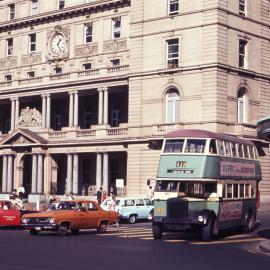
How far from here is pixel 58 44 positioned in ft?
207

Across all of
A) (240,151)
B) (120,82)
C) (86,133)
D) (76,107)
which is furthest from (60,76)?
(240,151)

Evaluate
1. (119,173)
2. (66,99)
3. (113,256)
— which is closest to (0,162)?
(66,99)

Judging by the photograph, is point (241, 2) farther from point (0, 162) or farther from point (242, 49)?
point (0, 162)

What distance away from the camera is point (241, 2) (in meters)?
53.5

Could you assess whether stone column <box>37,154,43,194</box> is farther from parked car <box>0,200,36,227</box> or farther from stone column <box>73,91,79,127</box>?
parked car <box>0,200,36,227</box>

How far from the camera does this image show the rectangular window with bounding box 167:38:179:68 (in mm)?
53147

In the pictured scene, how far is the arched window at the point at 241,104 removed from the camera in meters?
52.8

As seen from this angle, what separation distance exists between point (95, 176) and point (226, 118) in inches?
594

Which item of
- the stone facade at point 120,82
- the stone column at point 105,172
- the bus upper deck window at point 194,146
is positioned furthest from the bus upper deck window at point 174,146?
the stone column at point 105,172

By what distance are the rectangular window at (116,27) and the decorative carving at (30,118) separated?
10360 mm

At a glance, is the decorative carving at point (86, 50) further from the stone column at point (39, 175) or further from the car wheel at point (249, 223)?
the car wheel at point (249, 223)

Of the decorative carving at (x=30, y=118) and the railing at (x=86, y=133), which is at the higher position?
the decorative carving at (x=30, y=118)

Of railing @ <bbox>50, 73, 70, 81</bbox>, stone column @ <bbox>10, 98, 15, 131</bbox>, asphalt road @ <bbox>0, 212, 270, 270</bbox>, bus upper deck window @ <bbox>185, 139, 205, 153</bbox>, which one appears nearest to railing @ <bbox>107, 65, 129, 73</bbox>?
railing @ <bbox>50, 73, 70, 81</bbox>

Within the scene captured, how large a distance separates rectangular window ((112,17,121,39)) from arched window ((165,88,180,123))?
903 cm
